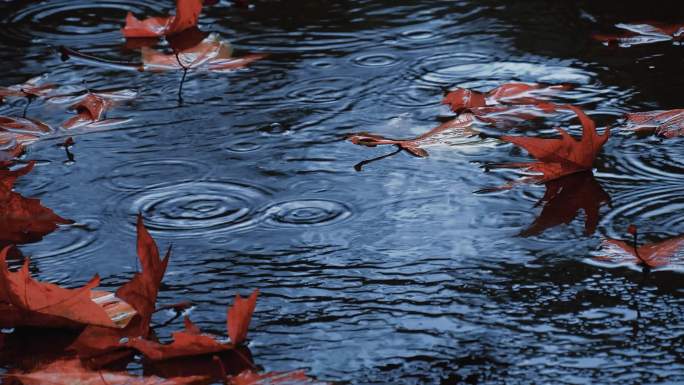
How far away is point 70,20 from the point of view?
382 cm

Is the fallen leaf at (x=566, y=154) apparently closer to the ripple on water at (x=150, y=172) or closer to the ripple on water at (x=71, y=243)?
the ripple on water at (x=150, y=172)

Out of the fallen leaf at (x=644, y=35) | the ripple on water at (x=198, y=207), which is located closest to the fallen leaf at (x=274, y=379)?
the ripple on water at (x=198, y=207)

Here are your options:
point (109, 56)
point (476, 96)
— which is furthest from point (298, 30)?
point (476, 96)

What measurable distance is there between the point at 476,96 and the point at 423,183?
0.54 metres

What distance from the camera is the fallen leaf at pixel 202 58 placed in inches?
129

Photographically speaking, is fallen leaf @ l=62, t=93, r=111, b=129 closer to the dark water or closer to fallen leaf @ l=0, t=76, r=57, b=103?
the dark water

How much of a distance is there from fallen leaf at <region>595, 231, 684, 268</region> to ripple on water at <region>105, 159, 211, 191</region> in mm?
980

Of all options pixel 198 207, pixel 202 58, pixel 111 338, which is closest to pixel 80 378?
pixel 111 338

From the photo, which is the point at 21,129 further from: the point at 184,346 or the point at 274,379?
the point at 274,379

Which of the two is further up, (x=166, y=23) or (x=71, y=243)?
(x=166, y=23)

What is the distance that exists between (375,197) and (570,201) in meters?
0.42

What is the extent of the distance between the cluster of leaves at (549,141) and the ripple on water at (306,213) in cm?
25

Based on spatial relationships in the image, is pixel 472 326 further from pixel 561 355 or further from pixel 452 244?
pixel 452 244

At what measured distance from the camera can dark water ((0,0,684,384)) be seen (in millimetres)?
1714
